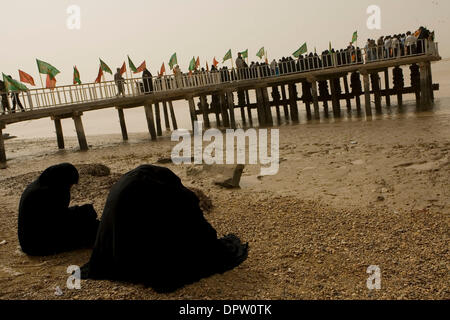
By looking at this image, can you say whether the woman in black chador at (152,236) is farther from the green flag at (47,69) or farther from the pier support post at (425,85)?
the pier support post at (425,85)

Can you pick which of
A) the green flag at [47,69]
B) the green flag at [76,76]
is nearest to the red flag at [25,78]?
the green flag at [47,69]

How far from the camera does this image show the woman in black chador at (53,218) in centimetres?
492

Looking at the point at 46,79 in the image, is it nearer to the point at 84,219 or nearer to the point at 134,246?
the point at 84,219

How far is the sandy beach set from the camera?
3.97 metres

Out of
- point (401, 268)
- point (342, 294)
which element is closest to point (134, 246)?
point (342, 294)

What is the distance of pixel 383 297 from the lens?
3703mm

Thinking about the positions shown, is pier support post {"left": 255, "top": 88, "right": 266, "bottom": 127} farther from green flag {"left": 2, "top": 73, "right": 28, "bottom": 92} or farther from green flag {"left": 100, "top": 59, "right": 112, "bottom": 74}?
green flag {"left": 2, "top": 73, "right": 28, "bottom": 92}

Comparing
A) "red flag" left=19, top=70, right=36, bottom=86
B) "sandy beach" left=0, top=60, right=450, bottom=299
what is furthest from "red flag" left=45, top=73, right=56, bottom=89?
"sandy beach" left=0, top=60, right=450, bottom=299

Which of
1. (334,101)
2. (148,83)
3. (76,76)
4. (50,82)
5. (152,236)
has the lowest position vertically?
(152,236)

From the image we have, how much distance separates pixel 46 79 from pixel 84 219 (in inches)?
484

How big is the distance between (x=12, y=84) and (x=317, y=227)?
13.5m

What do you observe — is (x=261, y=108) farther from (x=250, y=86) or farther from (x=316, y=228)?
(x=316, y=228)

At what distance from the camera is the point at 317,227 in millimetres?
5680

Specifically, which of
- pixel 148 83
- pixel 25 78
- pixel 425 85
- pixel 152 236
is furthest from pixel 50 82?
pixel 425 85
